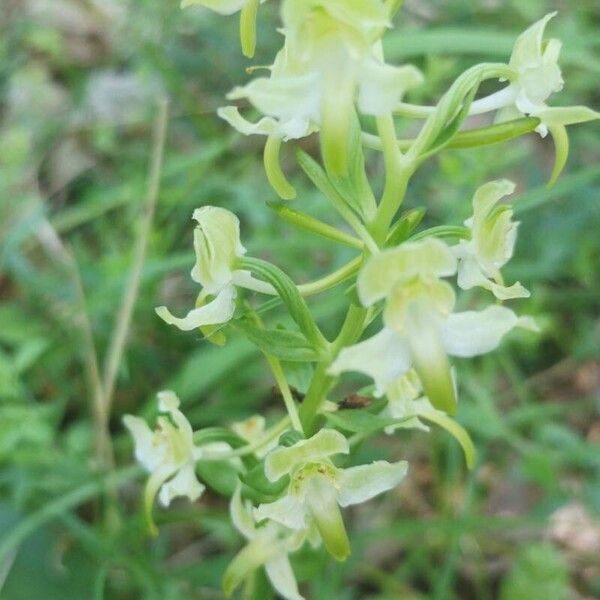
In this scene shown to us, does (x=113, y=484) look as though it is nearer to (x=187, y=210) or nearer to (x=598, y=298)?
(x=187, y=210)

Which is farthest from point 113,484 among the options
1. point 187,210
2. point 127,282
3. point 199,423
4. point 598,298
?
point 598,298

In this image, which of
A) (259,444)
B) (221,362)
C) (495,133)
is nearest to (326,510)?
(259,444)

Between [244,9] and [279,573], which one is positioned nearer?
[244,9]

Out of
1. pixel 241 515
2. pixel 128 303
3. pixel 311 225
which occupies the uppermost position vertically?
pixel 311 225

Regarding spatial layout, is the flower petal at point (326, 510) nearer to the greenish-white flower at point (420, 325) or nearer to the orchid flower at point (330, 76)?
the greenish-white flower at point (420, 325)

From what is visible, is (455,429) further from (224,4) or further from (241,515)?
(224,4)

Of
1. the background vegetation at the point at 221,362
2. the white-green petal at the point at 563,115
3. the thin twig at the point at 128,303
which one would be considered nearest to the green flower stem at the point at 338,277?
the white-green petal at the point at 563,115
